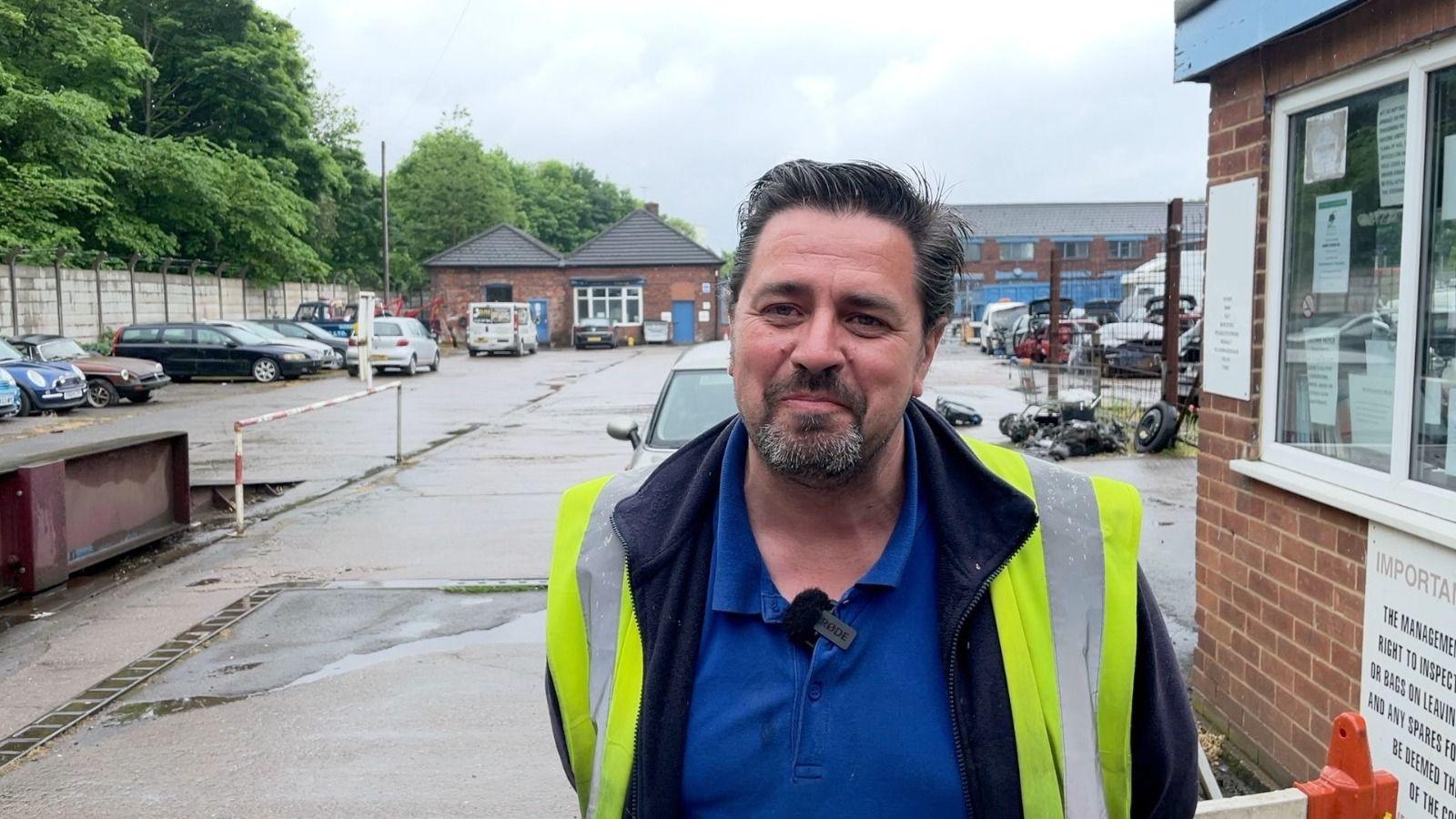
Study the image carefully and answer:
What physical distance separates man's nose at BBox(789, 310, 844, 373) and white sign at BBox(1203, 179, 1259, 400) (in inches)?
121

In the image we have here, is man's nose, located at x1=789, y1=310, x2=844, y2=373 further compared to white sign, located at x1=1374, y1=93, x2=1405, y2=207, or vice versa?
white sign, located at x1=1374, y1=93, x2=1405, y2=207

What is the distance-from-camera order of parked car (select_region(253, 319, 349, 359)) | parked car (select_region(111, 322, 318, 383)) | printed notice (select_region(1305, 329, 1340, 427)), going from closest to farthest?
printed notice (select_region(1305, 329, 1340, 427)) → parked car (select_region(111, 322, 318, 383)) → parked car (select_region(253, 319, 349, 359))

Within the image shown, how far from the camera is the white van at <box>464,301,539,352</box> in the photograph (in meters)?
41.5

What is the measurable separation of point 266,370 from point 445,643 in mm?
24082

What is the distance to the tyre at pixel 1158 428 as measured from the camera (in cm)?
1297

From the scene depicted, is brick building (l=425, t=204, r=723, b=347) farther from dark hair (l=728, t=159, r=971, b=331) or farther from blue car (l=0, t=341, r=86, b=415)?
dark hair (l=728, t=159, r=971, b=331)

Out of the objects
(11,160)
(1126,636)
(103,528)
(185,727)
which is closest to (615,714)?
(1126,636)

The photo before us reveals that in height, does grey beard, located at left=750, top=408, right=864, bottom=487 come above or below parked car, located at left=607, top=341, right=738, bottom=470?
above

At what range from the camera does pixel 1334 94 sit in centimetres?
385

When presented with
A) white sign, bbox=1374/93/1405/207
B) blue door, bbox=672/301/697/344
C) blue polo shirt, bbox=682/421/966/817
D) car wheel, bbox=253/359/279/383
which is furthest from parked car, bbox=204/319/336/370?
blue polo shirt, bbox=682/421/966/817

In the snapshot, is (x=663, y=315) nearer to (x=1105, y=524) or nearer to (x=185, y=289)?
(x=185, y=289)

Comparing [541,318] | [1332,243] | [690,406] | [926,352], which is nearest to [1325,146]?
[1332,243]

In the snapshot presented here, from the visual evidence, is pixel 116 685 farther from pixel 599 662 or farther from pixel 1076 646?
pixel 1076 646

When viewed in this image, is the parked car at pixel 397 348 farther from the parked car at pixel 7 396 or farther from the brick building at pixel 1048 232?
the brick building at pixel 1048 232
